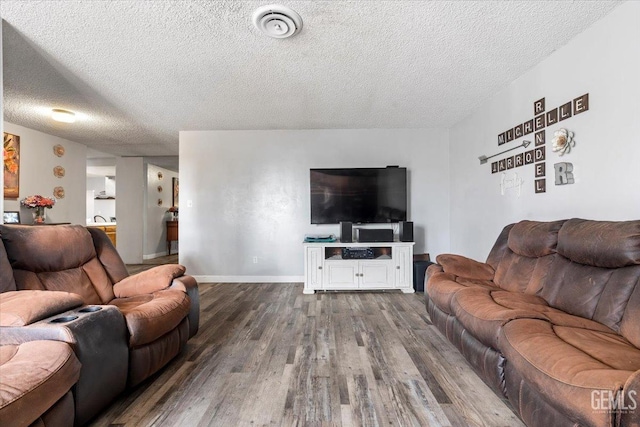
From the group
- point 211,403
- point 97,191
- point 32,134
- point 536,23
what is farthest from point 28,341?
point 97,191

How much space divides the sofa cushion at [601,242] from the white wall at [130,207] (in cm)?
712

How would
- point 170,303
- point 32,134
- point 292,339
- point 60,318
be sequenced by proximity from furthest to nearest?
point 32,134, point 292,339, point 170,303, point 60,318

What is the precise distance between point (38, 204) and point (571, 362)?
6109mm

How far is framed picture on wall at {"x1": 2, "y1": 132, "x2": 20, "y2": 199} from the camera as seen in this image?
4.09 metres

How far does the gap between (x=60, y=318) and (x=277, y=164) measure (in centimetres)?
339

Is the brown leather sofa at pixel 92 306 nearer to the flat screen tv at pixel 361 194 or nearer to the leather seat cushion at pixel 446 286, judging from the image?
the leather seat cushion at pixel 446 286

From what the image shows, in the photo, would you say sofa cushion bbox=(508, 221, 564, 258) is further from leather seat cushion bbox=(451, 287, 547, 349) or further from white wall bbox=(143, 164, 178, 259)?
white wall bbox=(143, 164, 178, 259)

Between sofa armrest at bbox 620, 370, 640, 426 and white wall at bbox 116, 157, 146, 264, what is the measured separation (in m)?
7.32

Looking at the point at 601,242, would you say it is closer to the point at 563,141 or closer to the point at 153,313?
the point at 563,141

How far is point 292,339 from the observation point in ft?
7.92

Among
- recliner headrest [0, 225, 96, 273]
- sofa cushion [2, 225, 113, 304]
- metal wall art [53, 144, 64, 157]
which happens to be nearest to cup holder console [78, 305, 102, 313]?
sofa cushion [2, 225, 113, 304]

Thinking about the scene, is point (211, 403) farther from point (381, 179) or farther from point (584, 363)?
point (381, 179)

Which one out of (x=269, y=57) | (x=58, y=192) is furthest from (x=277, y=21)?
(x=58, y=192)

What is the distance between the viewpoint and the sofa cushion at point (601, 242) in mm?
1477
